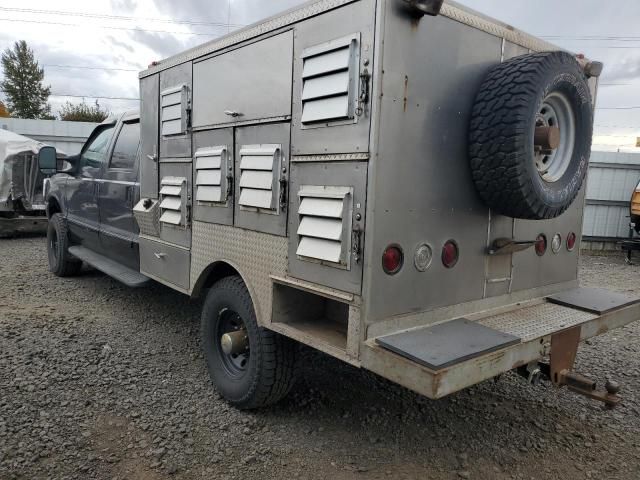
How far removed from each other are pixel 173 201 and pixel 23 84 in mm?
49043

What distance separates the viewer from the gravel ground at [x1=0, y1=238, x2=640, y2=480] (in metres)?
2.80

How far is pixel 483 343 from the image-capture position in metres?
2.40

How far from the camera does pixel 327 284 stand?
2623 mm

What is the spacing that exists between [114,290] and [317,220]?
4.58m

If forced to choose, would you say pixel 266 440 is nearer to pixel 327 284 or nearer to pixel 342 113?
pixel 327 284

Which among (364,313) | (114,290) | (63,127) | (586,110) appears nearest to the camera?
(364,313)

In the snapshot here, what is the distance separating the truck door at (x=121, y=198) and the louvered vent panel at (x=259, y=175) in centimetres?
194

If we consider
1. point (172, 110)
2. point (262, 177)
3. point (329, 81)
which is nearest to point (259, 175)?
point (262, 177)

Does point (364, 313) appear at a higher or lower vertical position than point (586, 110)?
lower

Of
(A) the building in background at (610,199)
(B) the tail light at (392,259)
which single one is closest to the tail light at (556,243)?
(B) the tail light at (392,259)

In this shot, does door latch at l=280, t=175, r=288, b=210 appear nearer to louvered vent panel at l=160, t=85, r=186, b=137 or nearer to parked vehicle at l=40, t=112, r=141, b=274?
louvered vent panel at l=160, t=85, r=186, b=137

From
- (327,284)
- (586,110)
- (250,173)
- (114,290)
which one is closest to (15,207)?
(114,290)

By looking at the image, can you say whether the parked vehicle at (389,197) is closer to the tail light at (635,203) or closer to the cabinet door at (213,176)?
the cabinet door at (213,176)

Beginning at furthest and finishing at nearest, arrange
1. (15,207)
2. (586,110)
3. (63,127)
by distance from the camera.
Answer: (63,127) < (15,207) < (586,110)
